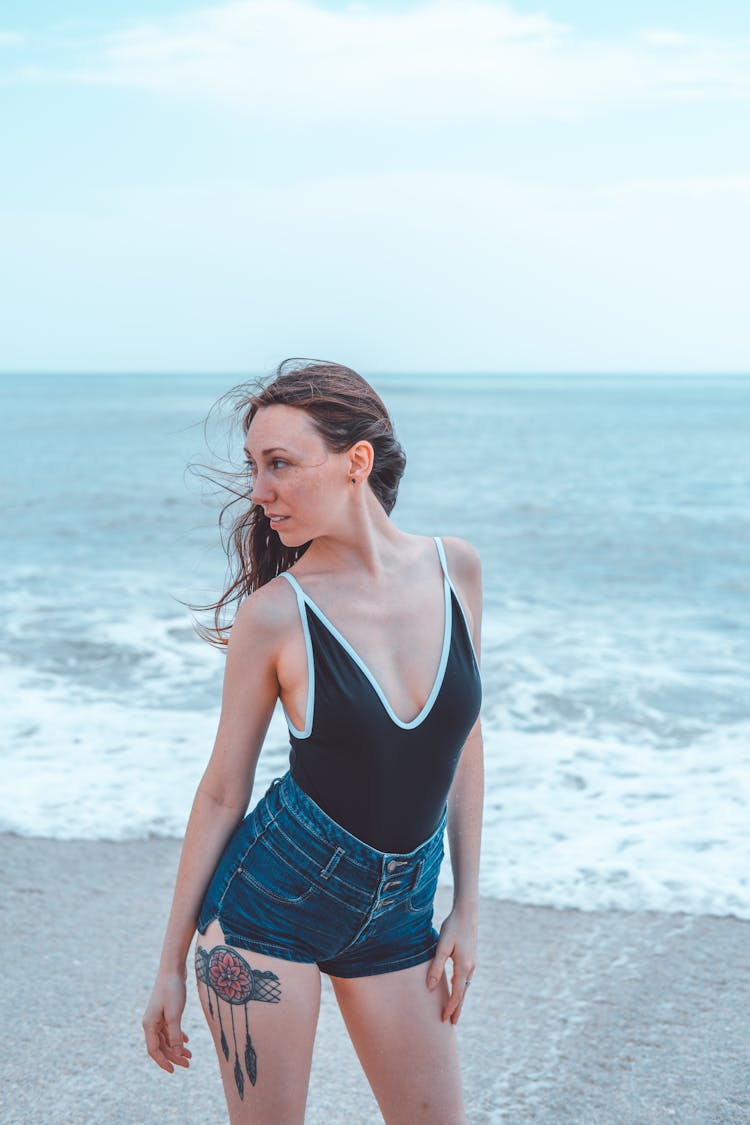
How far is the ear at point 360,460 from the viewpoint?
2227 mm

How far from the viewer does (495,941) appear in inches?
180

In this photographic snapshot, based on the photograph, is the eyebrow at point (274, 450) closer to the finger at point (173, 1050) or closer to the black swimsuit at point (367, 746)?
the black swimsuit at point (367, 746)

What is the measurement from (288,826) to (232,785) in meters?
0.14

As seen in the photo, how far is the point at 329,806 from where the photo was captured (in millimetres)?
2100

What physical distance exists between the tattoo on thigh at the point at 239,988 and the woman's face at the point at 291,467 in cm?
82

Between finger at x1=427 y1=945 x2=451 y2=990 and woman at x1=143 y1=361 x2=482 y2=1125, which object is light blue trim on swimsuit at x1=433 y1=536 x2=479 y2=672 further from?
finger at x1=427 y1=945 x2=451 y2=990

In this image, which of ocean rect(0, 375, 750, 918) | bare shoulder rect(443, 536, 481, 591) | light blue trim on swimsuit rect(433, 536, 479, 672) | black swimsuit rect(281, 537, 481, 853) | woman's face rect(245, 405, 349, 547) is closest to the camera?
black swimsuit rect(281, 537, 481, 853)

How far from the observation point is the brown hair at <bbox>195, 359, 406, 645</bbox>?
2.18 metres

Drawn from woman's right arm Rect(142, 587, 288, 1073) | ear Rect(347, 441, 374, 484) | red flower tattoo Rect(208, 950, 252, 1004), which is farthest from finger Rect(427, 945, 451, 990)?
ear Rect(347, 441, 374, 484)

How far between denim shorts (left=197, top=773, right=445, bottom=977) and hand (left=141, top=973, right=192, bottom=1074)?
147 millimetres

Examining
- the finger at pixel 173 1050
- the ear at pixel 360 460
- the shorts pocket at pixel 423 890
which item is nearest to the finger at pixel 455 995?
the shorts pocket at pixel 423 890

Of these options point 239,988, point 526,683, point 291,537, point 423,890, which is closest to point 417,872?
point 423,890

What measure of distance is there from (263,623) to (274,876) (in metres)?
0.47

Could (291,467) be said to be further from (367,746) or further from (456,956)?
(456,956)
